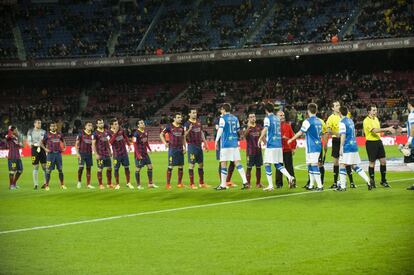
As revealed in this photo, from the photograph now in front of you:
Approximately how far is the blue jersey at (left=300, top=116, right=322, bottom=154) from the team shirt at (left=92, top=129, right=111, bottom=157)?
742 centimetres

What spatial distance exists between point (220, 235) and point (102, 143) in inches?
482

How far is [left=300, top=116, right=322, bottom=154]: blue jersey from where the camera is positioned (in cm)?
2006

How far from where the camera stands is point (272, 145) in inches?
828

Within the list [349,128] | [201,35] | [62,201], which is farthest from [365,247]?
[201,35]

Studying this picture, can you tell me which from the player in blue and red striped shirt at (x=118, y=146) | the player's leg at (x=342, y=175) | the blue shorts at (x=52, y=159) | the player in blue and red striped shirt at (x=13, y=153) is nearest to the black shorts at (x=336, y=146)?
the player's leg at (x=342, y=175)

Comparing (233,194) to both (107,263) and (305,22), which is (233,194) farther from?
(305,22)

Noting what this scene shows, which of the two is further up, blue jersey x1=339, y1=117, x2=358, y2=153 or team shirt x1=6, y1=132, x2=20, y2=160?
team shirt x1=6, y1=132, x2=20, y2=160

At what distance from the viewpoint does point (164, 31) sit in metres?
63.6

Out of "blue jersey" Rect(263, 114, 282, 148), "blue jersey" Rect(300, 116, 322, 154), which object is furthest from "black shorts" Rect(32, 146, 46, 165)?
"blue jersey" Rect(300, 116, 322, 154)

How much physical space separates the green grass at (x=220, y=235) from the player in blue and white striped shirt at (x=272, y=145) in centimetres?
60

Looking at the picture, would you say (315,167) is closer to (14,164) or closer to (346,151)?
(346,151)

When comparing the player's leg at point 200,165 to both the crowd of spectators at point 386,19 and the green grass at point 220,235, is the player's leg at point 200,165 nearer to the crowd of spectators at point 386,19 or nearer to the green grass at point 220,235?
the green grass at point 220,235

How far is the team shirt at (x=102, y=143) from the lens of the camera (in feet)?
80.7

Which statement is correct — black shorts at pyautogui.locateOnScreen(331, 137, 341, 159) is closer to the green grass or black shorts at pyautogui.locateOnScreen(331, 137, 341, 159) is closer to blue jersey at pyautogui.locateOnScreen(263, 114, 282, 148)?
the green grass
